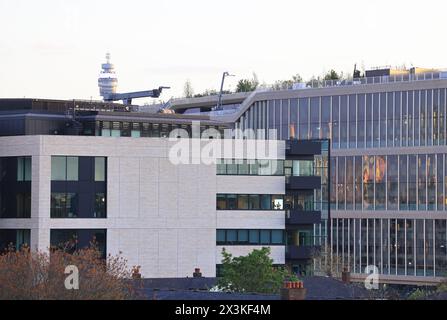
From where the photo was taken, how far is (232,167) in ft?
413

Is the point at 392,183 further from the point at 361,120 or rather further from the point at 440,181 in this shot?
the point at 361,120

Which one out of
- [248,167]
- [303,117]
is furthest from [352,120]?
[248,167]

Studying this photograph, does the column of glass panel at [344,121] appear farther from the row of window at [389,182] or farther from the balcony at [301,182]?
the balcony at [301,182]

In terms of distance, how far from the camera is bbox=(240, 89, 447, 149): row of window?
168 meters

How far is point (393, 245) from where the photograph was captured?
17062cm

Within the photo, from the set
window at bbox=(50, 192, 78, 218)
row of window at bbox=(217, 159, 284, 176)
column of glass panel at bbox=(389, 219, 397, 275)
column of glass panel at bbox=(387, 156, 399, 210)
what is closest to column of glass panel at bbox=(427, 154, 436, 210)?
column of glass panel at bbox=(387, 156, 399, 210)

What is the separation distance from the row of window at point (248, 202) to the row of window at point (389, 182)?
4490 centimetres

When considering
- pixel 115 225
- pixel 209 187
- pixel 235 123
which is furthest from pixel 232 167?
pixel 235 123

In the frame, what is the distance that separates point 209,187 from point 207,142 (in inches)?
152

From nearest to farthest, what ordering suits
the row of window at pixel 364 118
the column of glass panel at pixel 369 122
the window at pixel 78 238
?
the window at pixel 78 238
the row of window at pixel 364 118
the column of glass panel at pixel 369 122

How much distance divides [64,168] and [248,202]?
1710 centimetres

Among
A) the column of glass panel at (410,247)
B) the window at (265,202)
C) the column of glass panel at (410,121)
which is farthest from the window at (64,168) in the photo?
the column of glass panel at (410,121)

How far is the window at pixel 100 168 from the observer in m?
120
